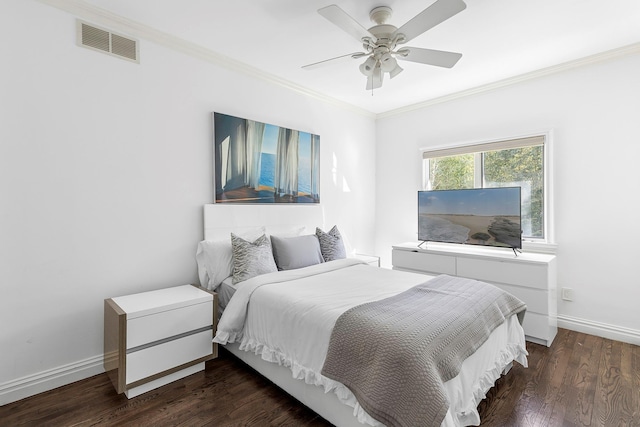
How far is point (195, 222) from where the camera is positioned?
9.52 feet

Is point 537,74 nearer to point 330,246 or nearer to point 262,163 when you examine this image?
point 330,246

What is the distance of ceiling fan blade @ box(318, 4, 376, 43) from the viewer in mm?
1809

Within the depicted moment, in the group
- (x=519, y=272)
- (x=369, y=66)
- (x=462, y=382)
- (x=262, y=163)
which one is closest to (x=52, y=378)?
(x=262, y=163)

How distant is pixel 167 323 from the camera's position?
2195mm

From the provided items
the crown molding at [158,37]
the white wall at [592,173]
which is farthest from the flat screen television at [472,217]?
the crown molding at [158,37]

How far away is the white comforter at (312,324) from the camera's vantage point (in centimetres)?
166

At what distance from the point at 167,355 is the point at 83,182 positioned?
4.51 ft

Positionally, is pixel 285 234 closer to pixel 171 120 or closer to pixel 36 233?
pixel 171 120

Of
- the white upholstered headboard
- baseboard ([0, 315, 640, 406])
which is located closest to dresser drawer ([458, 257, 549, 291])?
baseboard ([0, 315, 640, 406])

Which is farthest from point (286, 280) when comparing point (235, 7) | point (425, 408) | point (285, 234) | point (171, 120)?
point (235, 7)

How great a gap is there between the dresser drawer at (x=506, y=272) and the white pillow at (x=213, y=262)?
2.42m

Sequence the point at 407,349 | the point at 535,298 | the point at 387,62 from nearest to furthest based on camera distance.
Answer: the point at 407,349
the point at 387,62
the point at 535,298

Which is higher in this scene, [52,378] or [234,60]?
[234,60]

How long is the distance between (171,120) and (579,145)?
12.7ft
